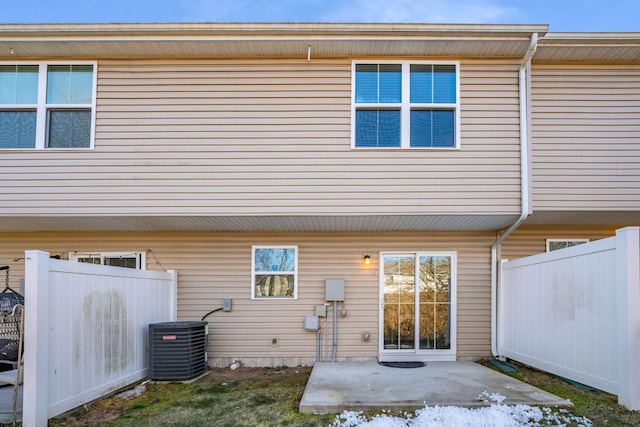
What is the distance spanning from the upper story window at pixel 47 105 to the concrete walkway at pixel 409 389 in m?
4.49

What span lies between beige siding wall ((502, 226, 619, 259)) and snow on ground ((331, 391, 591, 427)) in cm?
330

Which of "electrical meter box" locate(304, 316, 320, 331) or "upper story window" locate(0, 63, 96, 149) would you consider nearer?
"upper story window" locate(0, 63, 96, 149)

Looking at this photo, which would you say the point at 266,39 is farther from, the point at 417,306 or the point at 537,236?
the point at 537,236

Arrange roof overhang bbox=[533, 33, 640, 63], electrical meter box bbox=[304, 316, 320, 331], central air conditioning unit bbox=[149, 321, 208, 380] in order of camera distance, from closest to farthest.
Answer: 1. roof overhang bbox=[533, 33, 640, 63]
2. central air conditioning unit bbox=[149, 321, 208, 380]
3. electrical meter box bbox=[304, 316, 320, 331]

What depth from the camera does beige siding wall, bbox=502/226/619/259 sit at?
24.1 ft

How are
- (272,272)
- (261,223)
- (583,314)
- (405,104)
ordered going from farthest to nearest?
(272,272) < (261,223) < (405,104) < (583,314)

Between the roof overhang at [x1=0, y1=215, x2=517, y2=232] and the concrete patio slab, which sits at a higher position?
the roof overhang at [x1=0, y1=215, x2=517, y2=232]

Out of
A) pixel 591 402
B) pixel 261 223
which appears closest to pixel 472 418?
pixel 591 402

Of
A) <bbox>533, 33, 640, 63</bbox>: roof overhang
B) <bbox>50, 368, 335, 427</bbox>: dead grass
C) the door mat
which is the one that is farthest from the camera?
the door mat

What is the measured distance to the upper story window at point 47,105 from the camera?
246 inches

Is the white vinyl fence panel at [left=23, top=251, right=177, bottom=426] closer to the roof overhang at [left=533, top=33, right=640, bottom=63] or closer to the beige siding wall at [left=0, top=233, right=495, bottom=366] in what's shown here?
the beige siding wall at [left=0, top=233, right=495, bottom=366]

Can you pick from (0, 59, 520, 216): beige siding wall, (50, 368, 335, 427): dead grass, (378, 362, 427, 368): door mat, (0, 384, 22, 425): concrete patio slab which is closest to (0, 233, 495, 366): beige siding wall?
(378, 362, 427, 368): door mat

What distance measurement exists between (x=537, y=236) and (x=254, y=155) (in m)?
4.67

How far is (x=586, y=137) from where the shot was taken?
638 cm
